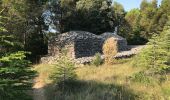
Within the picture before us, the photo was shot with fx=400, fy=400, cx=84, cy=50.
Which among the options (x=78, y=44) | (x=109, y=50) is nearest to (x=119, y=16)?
(x=78, y=44)

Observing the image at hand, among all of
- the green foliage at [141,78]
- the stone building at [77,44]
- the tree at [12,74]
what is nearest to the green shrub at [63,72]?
the green foliage at [141,78]

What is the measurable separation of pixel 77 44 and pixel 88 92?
13451mm

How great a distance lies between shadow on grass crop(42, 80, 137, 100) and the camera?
12.0 m

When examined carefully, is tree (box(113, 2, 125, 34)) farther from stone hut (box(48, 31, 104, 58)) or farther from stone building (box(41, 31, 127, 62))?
stone hut (box(48, 31, 104, 58))

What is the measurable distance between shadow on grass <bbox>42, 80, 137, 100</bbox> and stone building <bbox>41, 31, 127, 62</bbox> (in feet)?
36.7

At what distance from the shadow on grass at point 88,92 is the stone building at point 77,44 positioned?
36.7ft

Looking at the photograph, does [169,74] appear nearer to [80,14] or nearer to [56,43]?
[56,43]

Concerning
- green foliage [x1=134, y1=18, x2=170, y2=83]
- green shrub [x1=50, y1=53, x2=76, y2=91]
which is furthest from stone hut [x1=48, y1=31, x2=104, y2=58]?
green shrub [x1=50, y1=53, x2=76, y2=91]

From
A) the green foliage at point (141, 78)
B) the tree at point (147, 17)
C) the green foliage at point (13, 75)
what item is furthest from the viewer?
the tree at point (147, 17)

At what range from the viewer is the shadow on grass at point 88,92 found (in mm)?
11967

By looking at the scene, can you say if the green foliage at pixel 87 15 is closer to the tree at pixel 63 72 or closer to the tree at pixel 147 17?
the tree at pixel 147 17

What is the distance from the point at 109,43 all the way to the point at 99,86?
33.6 ft

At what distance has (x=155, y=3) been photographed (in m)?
32.7

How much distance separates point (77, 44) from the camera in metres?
26.0
